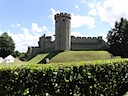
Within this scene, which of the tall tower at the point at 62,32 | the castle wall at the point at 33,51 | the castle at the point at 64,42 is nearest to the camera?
the tall tower at the point at 62,32

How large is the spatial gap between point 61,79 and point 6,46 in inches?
3113

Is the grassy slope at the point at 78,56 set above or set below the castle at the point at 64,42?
below

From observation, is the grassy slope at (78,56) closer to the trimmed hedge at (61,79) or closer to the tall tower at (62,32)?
the tall tower at (62,32)

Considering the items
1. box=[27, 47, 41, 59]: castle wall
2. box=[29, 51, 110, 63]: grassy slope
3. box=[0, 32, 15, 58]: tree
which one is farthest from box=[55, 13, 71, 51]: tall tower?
box=[0, 32, 15, 58]: tree

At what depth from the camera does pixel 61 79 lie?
9.69 metres

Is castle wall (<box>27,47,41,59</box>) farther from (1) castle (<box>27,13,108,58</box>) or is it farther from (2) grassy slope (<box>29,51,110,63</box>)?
(2) grassy slope (<box>29,51,110,63</box>)

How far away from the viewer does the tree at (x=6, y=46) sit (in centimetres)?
8492

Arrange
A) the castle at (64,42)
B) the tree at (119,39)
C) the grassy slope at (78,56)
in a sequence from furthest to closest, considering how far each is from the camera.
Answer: the castle at (64,42) < the tree at (119,39) < the grassy slope at (78,56)

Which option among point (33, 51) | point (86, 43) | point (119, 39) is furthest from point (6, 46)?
point (119, 39)

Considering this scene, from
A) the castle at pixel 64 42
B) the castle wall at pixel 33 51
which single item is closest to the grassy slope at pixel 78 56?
the castle at pixel 64 42

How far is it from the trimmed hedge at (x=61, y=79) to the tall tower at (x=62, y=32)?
49.0 metres

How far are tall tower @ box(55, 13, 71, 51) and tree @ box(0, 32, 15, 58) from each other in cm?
2917

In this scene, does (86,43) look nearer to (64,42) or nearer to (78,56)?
(64,42)

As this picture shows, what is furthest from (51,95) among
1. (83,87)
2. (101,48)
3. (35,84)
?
(101,48)
